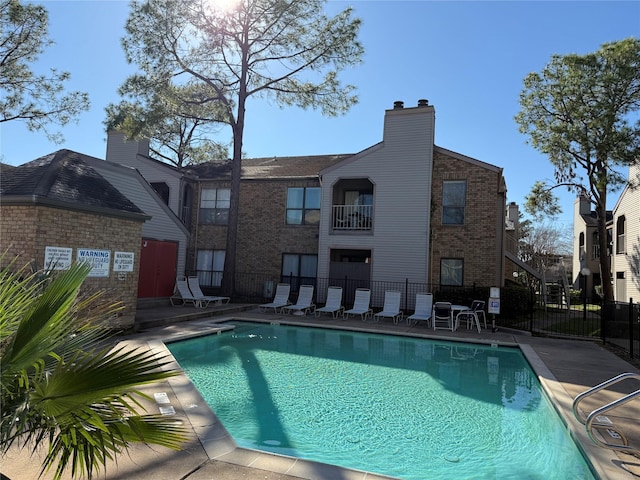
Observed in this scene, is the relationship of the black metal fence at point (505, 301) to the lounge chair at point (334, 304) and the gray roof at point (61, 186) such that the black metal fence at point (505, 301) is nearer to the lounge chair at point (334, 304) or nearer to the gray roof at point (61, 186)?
the lounge chair at point (334, 304)

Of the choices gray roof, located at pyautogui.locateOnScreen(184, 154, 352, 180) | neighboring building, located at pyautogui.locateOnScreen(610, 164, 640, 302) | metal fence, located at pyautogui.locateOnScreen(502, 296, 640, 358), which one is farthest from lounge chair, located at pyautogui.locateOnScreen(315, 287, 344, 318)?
neighboring building, located at pyautogui.locateOnScreen(610, 164, 640, 302)

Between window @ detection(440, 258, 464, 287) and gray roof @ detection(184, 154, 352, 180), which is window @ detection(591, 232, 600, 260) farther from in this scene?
gray roof @ detection(184, 154, 352, 180)

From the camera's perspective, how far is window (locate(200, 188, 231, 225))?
68.5 ft

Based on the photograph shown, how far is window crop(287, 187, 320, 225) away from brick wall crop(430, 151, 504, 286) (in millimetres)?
5481

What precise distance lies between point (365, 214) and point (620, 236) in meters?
15.9

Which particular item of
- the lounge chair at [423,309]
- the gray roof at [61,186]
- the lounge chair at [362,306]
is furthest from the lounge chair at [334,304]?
the gray roof at [61,186]

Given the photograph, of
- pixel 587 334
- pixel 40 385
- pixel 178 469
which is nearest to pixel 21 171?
pixel 178 469

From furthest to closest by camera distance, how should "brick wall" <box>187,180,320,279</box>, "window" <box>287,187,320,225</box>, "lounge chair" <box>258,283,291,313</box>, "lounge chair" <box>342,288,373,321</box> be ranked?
"brick wall" <box>187,180,320,279</box> → "window" <box>287,187,320,225</box> → "lounge chair" <box>258,283,291,313</box> → "lounge chair" <box>342,288,373,321</box>

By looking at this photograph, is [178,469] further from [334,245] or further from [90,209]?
[334,245]

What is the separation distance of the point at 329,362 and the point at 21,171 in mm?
8630

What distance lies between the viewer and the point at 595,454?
4258 millimetres

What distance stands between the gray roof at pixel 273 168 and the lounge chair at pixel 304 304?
5.74m

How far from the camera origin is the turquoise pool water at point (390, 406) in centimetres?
475

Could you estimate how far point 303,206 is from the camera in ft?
63.6
